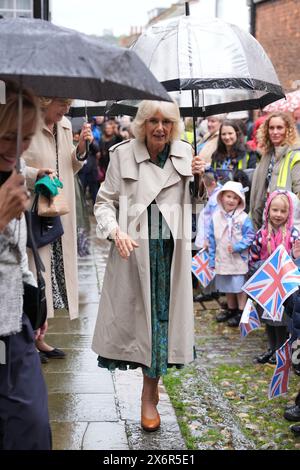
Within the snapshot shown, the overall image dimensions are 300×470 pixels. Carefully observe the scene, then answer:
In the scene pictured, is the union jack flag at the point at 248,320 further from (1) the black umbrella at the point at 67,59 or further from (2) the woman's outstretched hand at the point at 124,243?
(1) the black umbrella at the point at 67,59

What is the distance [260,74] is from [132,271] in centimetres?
147

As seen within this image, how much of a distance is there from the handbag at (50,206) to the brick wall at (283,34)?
11.5 m

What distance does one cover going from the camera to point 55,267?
541 centimetres

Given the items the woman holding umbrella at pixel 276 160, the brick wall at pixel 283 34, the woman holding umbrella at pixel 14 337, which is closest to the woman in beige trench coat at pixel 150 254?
the woman holding umbrella at pixel 14 337

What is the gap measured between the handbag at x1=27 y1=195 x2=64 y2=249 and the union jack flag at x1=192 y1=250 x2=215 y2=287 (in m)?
2.58

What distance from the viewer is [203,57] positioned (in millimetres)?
4566

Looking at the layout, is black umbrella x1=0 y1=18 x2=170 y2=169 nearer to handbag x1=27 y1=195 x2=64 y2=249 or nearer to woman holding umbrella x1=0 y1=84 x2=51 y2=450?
woman holding umbrella x1=0 y1=84 x2=51 y2=450

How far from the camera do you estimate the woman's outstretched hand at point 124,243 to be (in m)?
4.00

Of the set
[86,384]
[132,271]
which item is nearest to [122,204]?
[132,271]

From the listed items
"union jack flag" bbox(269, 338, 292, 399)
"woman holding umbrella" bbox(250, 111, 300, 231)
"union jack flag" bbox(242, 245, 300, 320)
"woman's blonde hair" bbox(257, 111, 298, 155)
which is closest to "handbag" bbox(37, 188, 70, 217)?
"union jack flag" bbox(242, 245, 300, 320)

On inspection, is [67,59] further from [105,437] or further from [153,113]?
[105,437]

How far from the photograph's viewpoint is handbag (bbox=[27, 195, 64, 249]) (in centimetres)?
489

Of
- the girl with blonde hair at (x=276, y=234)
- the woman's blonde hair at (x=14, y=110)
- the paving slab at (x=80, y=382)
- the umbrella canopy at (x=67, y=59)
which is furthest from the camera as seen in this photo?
the girl with blonde hair at (x=276, y=234)

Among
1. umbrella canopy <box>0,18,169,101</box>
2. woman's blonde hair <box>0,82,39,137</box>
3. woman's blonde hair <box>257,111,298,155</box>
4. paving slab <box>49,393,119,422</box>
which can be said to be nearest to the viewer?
umbrella canopy <box>0,18,169,101</box>
